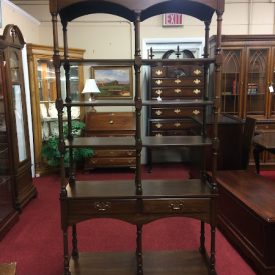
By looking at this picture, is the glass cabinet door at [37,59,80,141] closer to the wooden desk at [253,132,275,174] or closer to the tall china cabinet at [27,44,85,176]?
the tall china cabinet at [27,44,85,176]

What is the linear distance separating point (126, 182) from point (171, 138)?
508 mm

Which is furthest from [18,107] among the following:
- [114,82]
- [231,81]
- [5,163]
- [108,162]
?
[231,81]

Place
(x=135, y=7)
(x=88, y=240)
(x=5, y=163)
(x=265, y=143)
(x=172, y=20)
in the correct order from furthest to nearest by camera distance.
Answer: (x=172, y=20)
(x=265, y=143)
(x=5, y=163)
(x=88, y=240)
(x=135, y=7)

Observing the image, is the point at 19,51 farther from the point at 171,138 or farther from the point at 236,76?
the point at 236,76

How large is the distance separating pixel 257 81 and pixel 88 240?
376 centimetres

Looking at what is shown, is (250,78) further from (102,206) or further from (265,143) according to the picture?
(102,206)

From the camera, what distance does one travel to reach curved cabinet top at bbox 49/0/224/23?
201 cm

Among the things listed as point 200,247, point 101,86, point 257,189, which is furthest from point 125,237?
point 101,86

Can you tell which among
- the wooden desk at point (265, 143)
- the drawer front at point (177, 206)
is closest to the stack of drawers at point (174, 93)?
the wooden desk at point (265, 143)

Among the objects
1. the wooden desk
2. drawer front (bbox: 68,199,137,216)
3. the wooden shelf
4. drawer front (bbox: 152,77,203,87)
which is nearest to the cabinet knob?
drawer front (bbox: 68,199,137,216)

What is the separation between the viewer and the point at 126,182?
253cm

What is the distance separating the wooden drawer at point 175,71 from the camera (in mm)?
5062

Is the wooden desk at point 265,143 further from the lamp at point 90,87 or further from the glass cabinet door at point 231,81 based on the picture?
the lamp at point 90,87

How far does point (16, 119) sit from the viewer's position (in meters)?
3.76
